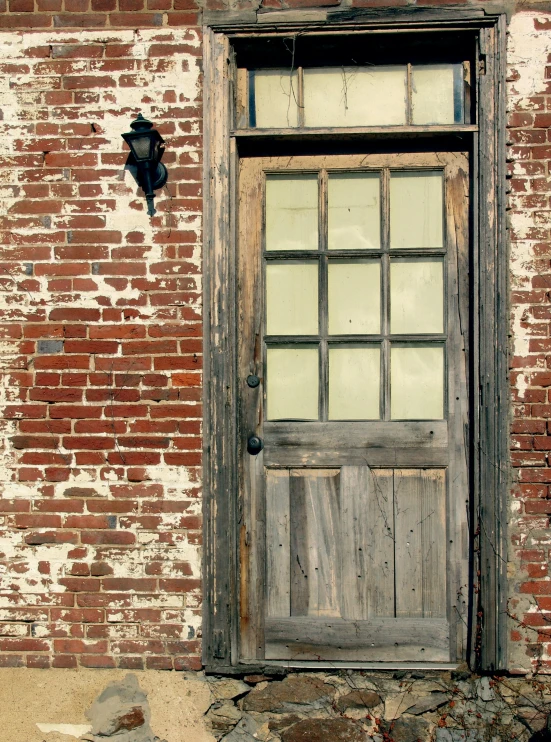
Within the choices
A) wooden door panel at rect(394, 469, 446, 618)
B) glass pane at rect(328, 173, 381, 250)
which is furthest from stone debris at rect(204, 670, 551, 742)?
glass pane at rect(328, 173, 381, 250)

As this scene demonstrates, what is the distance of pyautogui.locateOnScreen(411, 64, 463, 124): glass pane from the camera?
3.48 metres

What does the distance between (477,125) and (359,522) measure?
1.93 metres

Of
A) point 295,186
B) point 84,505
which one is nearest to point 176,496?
point 84,505

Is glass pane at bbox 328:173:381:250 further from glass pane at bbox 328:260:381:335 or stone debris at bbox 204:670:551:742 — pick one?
stone debris at bbox 204:670:551:742

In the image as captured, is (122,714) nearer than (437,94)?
Yes

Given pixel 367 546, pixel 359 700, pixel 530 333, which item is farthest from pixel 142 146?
pixel 359 700

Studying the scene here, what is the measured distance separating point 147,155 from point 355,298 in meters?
1.17

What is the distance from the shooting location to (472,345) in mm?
3398

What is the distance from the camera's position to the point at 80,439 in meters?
3.40

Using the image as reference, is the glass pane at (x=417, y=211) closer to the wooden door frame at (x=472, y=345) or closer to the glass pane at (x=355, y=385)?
the wooden door frame at (x=472, y=345)

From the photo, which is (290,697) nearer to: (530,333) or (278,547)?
(278,547)

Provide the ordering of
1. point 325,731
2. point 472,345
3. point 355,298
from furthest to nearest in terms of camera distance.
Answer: point 355,298, point 472,345, point 325,731

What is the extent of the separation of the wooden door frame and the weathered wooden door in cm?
11

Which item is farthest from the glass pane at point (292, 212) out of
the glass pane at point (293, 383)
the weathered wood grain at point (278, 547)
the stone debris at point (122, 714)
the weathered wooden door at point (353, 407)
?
the stone debris at point (122, 714)
